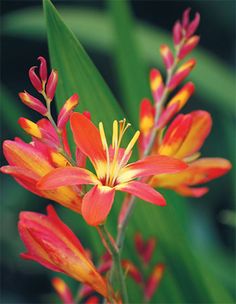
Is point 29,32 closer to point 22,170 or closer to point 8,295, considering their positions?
point 8,295

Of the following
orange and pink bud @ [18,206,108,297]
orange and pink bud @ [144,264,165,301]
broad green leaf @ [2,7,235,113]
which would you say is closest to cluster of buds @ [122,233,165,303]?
orange and pink bud @ [144,264,165,301]

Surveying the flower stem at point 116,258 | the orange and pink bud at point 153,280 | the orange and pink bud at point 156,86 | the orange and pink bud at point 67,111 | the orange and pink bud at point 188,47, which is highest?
the orange and pink bud at point 188,47

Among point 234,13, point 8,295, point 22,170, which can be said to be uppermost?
point 234,13

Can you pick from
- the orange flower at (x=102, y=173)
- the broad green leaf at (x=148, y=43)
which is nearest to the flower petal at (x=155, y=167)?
the orange flower at (x=102, y=173)

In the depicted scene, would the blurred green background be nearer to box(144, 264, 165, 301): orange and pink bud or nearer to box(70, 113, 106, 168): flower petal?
box(144, 264, 165, 301): orange and pink bud

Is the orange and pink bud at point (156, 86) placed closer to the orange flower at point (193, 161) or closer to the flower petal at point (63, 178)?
the orange flower at point (193, 161)

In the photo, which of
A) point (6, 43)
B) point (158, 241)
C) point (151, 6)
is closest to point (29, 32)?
point (6, 43)
